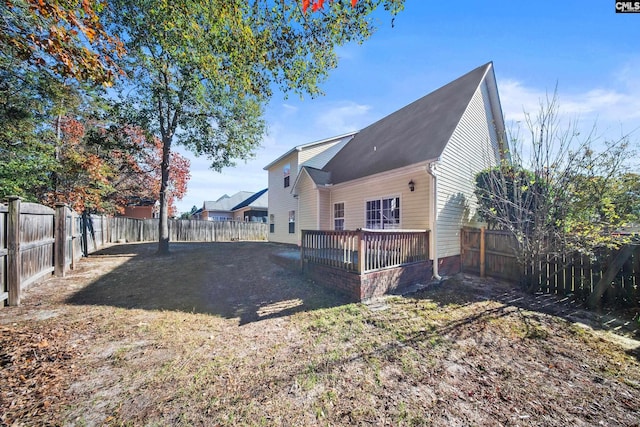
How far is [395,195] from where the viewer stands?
8.41m

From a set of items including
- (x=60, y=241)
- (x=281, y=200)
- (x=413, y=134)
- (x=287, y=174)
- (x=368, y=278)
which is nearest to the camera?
(x=368, y=278)

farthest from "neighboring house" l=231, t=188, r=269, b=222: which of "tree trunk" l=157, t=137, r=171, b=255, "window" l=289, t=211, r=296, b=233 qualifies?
"tree trunk" l=157, t=137, r=171, b=255

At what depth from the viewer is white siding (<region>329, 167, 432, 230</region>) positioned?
7.55 metres

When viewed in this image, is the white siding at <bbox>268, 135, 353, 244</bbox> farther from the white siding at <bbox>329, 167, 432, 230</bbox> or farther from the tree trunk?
the tree trunk

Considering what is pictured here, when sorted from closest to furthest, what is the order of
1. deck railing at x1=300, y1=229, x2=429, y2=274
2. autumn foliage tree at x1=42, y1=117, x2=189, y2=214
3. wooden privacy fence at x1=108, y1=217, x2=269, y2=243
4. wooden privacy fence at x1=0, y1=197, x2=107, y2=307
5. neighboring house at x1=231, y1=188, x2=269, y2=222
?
wooden privacy fence at x1=0, y1=197, x2=107, y2=307 → deck railing at x1=300, y1=229, x2=429, y2=274 → autumn foliage tree at x1=42, y1=117, x2=189, y2=214 → wooden privacy fence at x1=108, y1=217, x2=269, y2=243 → neighboring house at x1=231, y1=188, x2=269, y2=222

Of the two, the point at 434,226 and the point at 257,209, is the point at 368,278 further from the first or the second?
the point at 257,209

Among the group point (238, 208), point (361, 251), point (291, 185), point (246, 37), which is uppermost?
point (246, 37)

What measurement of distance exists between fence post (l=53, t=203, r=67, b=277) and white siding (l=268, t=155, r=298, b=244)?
8913 millimetres

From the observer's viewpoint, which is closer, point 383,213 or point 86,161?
point 383,213

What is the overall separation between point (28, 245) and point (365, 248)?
7.10 meters

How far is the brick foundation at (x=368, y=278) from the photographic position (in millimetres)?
5484

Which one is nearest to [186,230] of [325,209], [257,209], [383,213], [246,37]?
[257,209]

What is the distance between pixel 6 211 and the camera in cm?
433

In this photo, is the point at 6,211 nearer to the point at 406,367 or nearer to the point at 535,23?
the point at 406,367
